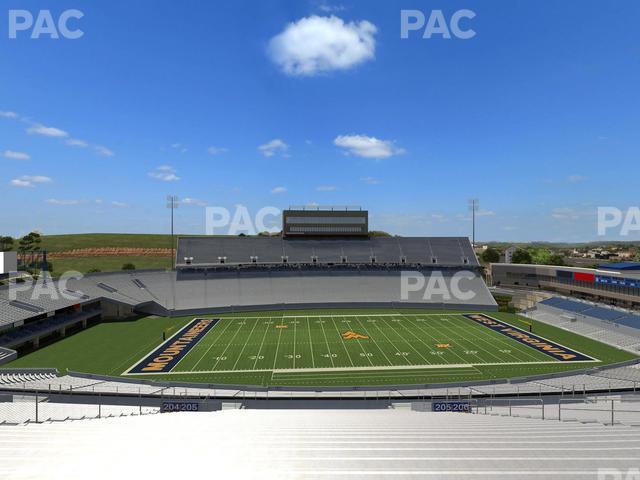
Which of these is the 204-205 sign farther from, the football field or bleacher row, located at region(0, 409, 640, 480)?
bleacher row, located at region(0, 409, 640, 480)

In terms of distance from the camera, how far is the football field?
924 inches

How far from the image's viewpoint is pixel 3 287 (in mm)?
33812

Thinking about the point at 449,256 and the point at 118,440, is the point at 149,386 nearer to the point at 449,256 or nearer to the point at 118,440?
the point at 118,440

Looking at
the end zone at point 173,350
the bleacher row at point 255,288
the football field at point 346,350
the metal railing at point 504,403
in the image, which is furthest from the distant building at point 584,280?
the end zone at point 173,350

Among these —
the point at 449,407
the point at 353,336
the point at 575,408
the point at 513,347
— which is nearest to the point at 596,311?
the point at 513,347

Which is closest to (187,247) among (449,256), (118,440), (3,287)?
(3,287)

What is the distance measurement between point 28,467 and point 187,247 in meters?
49.5

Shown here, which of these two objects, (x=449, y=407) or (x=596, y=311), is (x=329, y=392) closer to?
(x=449, y=407)

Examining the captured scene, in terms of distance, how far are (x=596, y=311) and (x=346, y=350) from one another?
28114 millimetres

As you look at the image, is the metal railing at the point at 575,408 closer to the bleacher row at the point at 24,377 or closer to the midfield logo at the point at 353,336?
the midfield logo at the point at 353,336

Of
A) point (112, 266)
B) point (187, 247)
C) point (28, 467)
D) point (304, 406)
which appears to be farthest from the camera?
point (112, 266)

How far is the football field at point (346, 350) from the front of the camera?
23.5 meters

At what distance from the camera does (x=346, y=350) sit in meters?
28.0

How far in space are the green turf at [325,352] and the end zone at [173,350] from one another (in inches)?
26.6
